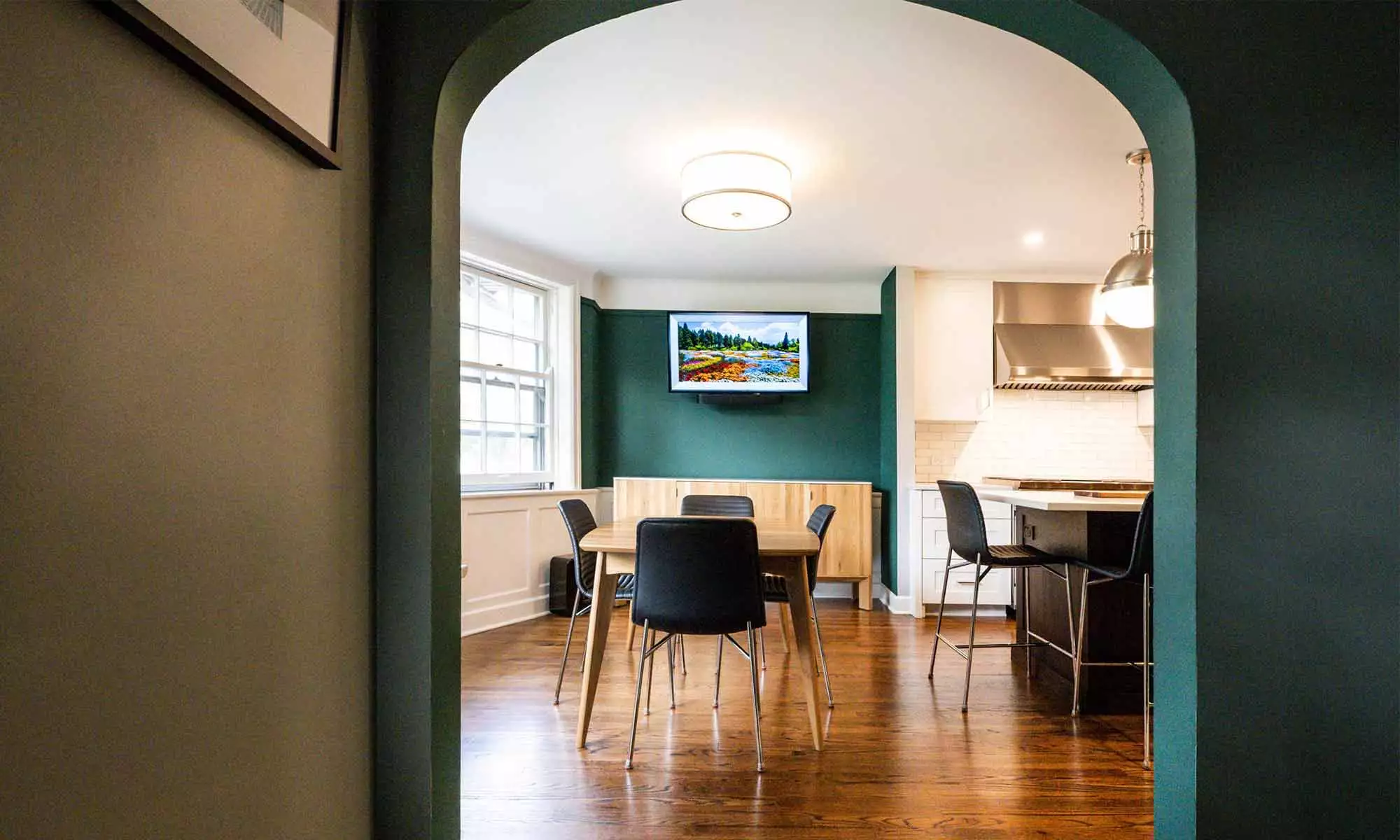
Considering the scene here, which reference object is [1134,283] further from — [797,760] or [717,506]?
[797,760]

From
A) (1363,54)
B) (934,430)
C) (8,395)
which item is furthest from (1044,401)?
(8,395)

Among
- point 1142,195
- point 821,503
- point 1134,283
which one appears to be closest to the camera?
point 1134,283

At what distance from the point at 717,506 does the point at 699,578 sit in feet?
5.16

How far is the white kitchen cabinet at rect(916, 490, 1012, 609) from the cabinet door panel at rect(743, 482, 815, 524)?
817 millimetres

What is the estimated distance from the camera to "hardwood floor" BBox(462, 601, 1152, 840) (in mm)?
1979

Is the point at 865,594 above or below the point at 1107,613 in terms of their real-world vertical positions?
below

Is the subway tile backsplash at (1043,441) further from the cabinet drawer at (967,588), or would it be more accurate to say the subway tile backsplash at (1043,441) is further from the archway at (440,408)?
the archway at (440,408)

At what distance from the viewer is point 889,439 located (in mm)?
5215

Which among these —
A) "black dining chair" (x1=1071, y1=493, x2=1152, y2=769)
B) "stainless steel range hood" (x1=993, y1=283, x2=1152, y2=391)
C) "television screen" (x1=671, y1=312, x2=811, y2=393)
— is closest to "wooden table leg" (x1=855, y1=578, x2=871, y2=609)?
"television screen" (x1=671, y1=312, x2=811, y2=393)

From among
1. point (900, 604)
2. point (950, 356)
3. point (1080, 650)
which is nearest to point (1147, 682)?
point (1080, 650)

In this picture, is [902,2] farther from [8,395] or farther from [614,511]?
[614,511]

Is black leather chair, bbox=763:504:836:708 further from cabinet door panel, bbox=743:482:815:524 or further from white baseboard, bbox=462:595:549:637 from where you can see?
white baseboard, bbox=462:595:549:637

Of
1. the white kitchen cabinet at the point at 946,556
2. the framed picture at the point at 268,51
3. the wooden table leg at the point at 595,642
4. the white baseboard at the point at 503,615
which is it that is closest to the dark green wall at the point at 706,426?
the white kitchen cabinet at the point at 946,556

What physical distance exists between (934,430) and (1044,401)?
0.88 meters
